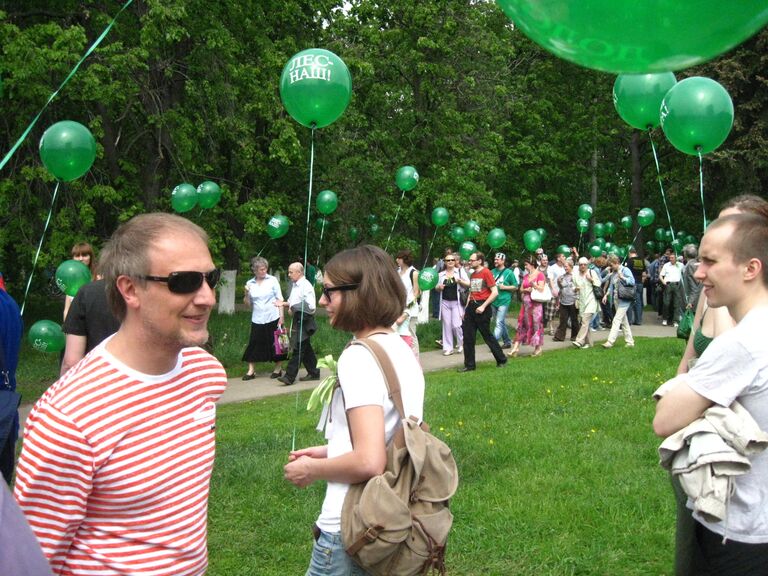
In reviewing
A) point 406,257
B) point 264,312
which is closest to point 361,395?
point 406,257

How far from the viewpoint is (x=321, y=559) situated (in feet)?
8.20

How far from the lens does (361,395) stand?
96.0 inches

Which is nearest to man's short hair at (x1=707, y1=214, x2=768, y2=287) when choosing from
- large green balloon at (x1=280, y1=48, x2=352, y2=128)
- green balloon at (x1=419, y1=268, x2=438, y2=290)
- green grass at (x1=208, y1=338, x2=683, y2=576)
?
green grass at (x1=208, y1=338, x2=683, y2=576)

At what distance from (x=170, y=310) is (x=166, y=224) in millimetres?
258

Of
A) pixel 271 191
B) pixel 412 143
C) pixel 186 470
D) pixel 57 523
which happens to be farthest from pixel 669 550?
pixel 412 143

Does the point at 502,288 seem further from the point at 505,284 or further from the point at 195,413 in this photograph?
the point at 195,413

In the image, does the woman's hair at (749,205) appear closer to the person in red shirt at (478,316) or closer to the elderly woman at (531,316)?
the person in red shirt at (478,316)

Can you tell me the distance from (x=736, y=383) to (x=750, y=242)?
1.64ft

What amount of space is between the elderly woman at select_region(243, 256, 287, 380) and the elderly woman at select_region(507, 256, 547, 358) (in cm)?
488

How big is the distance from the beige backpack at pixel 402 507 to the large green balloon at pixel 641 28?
3.84 ft

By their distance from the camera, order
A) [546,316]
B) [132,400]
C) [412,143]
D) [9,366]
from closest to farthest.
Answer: [132,400]
[9,366]
[546,316]
[412,143]

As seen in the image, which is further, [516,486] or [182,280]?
[516,486]

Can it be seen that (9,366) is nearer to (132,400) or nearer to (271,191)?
(132,400)

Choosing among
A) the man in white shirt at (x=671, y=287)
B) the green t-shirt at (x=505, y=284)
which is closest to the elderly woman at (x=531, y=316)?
the green t-shirt at (x=505, y=284)
